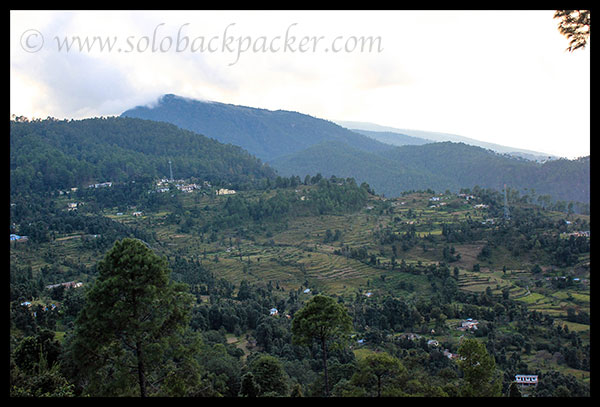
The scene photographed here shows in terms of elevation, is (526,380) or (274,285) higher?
(526,380)

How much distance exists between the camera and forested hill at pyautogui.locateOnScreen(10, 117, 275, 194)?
52969 mm

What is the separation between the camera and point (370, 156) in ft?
293

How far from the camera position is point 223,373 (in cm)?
1002

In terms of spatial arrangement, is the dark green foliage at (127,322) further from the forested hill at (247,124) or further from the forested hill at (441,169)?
the forested hill at (247,124)

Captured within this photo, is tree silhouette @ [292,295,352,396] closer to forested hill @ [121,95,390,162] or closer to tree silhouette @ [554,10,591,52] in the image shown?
tree silhouette @ [554,10,591,52]

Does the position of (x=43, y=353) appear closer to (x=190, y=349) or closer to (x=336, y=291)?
(x=190, y=349)

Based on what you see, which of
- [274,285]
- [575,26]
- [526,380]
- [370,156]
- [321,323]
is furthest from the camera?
[370,156]

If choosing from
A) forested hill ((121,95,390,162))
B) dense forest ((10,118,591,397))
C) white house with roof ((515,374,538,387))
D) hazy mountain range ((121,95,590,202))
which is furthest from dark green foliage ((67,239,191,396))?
forested hill ((121,95,390,162))

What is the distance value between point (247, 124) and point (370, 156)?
74.3 m

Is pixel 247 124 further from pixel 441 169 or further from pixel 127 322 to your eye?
pixel 127 322

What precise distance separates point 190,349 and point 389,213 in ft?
135

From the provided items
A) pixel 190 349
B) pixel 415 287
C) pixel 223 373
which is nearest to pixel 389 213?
pixel 415 287

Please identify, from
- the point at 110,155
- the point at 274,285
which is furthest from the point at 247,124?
the point at 274,285

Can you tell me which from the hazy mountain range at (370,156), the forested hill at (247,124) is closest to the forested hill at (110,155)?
the hazy mountain range at (370,156)
